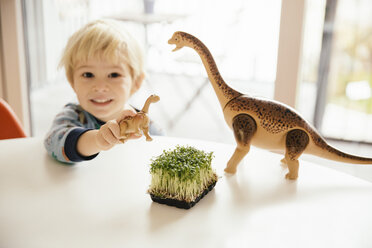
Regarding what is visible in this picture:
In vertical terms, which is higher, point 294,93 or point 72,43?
point 72,43

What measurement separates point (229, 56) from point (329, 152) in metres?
1.78

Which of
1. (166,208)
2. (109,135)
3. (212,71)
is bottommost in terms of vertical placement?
(166,208)

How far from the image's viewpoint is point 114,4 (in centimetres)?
246

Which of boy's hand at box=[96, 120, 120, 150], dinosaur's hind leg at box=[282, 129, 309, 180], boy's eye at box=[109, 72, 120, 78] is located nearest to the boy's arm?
boy's hand at box=[96, 120, 120, 150]

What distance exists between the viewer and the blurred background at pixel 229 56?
175 centimetres

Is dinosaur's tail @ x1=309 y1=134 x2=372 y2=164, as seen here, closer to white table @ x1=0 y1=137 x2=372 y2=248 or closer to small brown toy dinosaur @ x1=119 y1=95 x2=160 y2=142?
white table @ x1=0 y1=137 x2=372 y2=248

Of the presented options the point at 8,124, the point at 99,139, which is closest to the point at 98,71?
the point at 99,139

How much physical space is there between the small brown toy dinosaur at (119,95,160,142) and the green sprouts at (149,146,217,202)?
0.06 m

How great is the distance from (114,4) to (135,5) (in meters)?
0.12

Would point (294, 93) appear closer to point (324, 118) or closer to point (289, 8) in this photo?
point (289, 8)

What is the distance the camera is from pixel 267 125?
2.75ft

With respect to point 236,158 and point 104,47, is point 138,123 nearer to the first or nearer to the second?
point 236,158

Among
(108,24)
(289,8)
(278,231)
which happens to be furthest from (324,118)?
(278,231)

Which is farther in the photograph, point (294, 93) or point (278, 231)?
point (294, 93)
